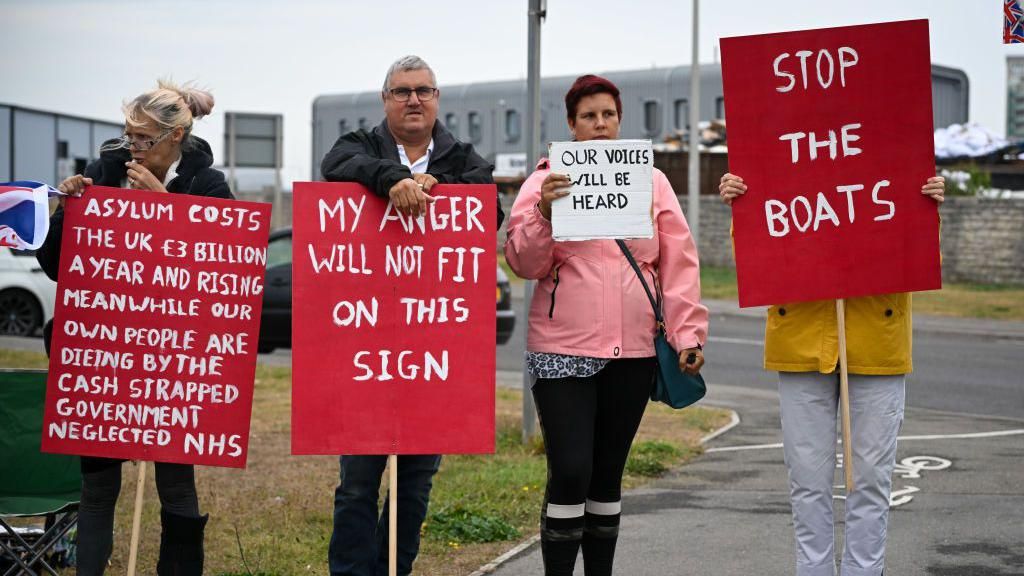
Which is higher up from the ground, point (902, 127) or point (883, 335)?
point (902, 127)

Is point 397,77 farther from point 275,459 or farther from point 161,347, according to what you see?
point 275,459

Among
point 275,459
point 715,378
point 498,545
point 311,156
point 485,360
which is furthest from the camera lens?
point 311,156

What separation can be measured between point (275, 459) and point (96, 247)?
414cm

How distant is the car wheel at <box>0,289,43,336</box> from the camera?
1770 centimetres

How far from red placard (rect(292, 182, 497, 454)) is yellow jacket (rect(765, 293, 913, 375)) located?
1.04 meters

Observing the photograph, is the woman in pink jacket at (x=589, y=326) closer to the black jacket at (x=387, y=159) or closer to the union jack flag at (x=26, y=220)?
the black jacket at (x=387, y=159)

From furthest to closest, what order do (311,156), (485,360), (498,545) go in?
1. (311,156)
2. (498,545)
3. (485,360)

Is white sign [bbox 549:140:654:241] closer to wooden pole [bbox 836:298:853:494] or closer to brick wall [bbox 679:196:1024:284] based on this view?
wooden pole [bbox 836:298:853:494]

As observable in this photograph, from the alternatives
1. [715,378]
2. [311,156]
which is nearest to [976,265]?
[715,378]

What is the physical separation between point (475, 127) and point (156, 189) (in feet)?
132

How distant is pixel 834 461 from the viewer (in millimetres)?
4758

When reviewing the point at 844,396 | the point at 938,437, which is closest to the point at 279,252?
the point at 938,437

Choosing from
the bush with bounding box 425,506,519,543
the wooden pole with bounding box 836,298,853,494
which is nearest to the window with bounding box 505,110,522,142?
the bush with bounding box 425,506,519,543

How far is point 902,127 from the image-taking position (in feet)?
15.6
